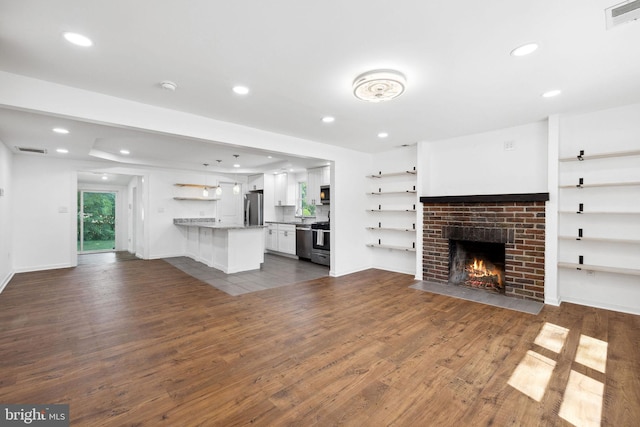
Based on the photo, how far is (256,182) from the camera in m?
8.70

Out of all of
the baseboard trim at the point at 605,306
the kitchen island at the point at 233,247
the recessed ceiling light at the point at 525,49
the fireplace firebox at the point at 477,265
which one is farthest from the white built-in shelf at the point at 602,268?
the kitchen island at the point at 233,247

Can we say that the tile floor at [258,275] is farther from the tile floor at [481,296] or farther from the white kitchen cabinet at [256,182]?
the white kitchen cabinet at [256,182]

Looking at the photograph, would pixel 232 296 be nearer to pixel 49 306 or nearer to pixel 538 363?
pixel 49 306

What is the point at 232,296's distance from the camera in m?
4.14

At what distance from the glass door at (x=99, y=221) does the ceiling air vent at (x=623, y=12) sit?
38.1 feet

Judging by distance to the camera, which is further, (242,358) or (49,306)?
(49,306)

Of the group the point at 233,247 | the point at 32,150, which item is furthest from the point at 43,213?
the point at 233,247

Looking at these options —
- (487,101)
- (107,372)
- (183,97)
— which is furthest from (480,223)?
(107,372)

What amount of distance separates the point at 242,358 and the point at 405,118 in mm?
3397

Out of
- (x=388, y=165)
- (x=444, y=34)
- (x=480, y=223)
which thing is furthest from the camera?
(x=388, y=165)

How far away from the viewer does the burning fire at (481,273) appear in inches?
181

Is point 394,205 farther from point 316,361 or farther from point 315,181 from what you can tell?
point 316,361

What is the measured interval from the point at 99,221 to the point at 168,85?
9100 millimetres

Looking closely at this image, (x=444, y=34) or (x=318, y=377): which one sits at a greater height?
(x=444, y=34)
